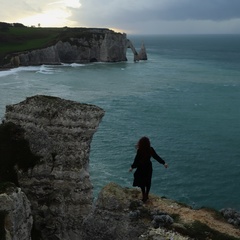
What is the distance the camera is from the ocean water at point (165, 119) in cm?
4197

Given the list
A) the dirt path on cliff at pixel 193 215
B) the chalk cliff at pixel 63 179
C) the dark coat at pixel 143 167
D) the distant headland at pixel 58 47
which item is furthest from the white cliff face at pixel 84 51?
the dark coat at pixel 143 167

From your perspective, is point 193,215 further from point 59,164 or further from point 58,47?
point 58,47

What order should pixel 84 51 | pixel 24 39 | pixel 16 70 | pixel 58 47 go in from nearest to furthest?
pixel 16 70, pixel 58 47, pixel 84 51, pixel 24 39

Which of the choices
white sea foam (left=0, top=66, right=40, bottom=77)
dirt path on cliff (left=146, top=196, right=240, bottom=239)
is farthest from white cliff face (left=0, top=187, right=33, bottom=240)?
white sea foam (left=0, top=66, right=40, bottom=77)

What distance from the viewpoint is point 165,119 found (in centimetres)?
6675

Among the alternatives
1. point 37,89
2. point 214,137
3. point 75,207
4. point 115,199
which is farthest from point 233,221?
point 37,89

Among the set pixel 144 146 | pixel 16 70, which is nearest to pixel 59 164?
pixel 144 146

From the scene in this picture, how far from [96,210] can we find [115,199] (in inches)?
53.7

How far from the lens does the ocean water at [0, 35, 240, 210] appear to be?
41969 mm

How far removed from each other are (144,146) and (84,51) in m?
133

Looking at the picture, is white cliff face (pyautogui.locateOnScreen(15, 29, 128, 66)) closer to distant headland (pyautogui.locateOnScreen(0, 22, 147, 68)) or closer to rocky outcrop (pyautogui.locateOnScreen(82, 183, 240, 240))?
distant headland (pyautogui.locateOnScreen(0, 22, 147, 68))

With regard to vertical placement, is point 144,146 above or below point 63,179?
above

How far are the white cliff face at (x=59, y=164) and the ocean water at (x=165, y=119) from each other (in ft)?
46.4

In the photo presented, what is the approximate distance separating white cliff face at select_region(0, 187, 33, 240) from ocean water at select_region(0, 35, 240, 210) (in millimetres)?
19123
